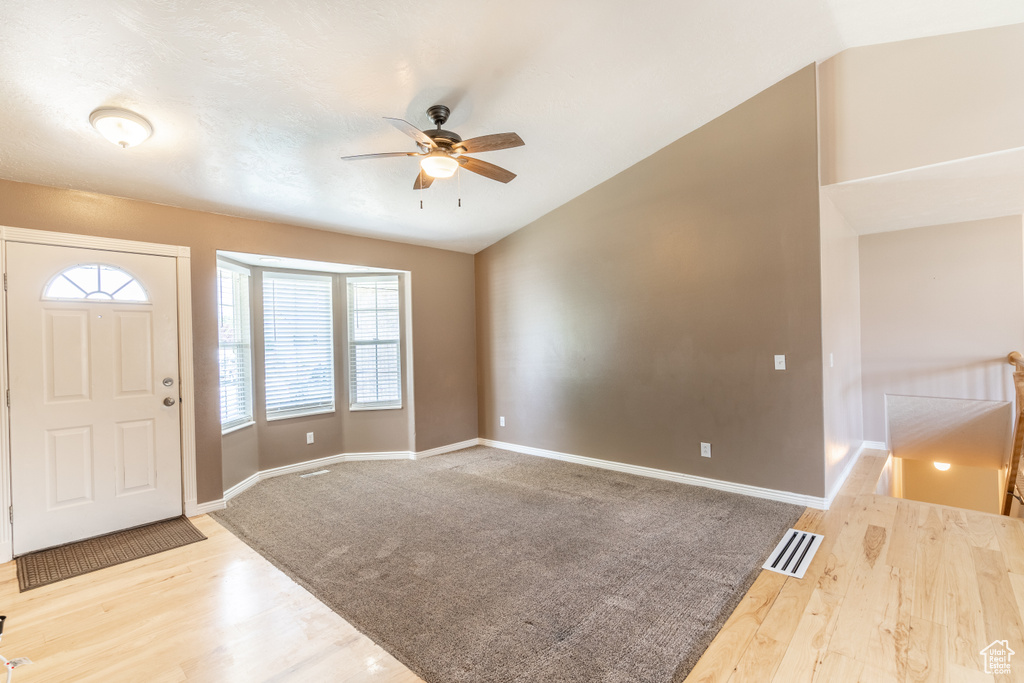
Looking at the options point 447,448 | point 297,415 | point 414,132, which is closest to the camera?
point 414,132

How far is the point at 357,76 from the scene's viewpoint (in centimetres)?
267

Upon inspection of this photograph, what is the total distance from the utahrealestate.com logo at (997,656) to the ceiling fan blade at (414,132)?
Result: 344 centimetres

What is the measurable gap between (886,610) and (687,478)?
1957mm

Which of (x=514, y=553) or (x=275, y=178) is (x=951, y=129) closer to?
(x=514, y=553)

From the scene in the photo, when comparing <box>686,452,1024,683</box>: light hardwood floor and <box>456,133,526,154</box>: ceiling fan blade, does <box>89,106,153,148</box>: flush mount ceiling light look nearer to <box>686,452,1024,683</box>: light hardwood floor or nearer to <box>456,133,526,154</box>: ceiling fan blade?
<box>456,133,526,154</box>: ceiling fan blade

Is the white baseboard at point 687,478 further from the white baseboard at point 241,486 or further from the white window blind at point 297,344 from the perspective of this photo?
the white baseboard at point 241,486

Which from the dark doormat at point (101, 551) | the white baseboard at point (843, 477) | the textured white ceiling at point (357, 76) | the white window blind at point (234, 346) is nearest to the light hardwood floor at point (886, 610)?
the white baseboard at point (843, 477)

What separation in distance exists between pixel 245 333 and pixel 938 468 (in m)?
7.61

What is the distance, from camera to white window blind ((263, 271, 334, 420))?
4797 millimetres

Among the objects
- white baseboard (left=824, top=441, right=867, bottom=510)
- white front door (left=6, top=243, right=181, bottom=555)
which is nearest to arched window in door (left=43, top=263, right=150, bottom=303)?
white front door (left=6, top=243, right=181, bottom=555)

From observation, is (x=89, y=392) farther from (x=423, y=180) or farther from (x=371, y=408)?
(x=423, y=180)

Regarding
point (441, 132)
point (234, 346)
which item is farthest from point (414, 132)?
point (234, 346)

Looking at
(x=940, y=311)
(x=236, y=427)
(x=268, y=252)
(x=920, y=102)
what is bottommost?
(x=236, y=427)

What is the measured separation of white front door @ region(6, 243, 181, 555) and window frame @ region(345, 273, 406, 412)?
183 cm
